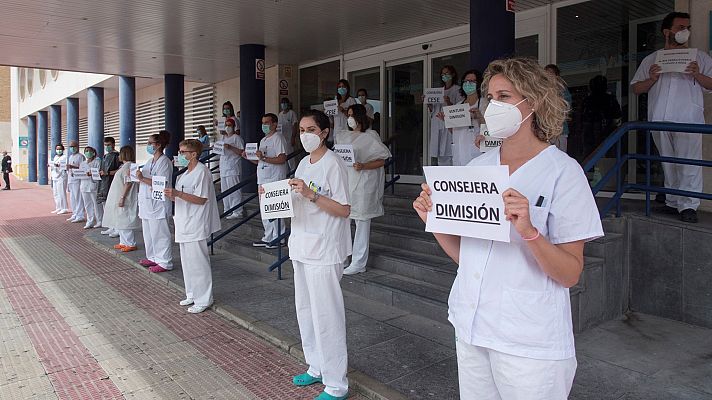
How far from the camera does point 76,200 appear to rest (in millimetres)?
13875

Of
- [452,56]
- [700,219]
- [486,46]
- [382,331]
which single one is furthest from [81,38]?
[700,219]

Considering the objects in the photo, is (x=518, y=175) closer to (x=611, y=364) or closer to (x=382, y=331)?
(x=611, y=364)

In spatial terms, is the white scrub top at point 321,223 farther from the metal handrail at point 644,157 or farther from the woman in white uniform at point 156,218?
the woman in white uniform at point 156,218

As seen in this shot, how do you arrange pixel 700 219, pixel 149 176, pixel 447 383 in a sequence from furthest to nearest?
1. pixel 149 176
2. pixel 700 219
3. pixel 447 383

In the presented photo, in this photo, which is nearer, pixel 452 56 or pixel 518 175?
pixel 518 175

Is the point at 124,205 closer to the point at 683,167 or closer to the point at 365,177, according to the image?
the point at 365,177

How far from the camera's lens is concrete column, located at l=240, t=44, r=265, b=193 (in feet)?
35.8

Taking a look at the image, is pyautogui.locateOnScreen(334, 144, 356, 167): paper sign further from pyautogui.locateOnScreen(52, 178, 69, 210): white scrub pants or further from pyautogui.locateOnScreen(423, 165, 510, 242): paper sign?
pyautogui.locateOnScreen(52, 178, 69, 210): white scrub pants

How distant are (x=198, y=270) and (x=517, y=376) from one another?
4538mm

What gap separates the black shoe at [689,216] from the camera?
500 centimetres

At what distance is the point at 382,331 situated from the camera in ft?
15.6

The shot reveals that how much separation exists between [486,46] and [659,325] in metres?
3.53

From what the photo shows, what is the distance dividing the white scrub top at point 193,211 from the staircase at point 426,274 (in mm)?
1727

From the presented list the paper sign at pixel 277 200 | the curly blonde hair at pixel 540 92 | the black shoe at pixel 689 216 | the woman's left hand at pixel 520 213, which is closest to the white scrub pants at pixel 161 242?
the paper sign at pixel 277 200
